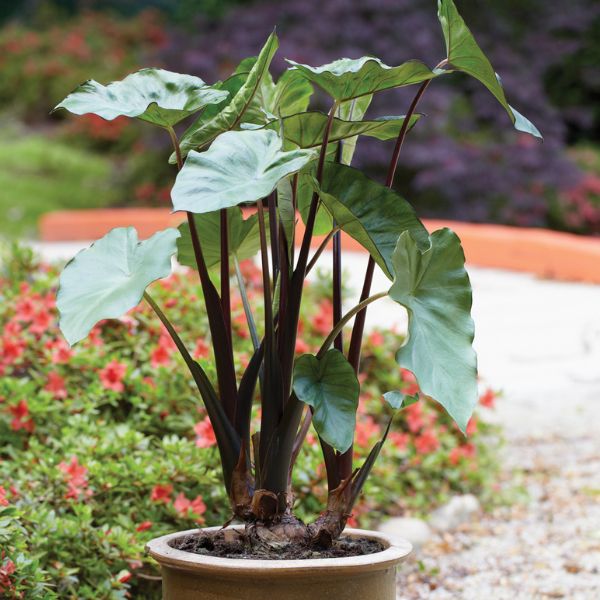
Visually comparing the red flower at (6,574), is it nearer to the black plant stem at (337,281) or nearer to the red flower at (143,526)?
the red flower at (143,526)

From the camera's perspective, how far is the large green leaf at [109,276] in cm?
150

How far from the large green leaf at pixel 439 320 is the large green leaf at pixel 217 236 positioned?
537mm

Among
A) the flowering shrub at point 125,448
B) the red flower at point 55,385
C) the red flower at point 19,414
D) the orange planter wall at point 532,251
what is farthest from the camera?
the orange planter wall at point 532,251

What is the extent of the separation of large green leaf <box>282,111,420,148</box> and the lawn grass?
9328 millimetres

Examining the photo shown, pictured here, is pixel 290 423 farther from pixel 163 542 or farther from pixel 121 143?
pixel 121 143

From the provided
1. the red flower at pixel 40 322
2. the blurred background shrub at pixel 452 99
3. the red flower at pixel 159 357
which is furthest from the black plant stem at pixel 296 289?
the blurred background shrub at pixel 452 99

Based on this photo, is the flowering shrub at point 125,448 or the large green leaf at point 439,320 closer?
the large green leaf at point 439,320

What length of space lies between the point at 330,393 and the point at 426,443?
1.87 m

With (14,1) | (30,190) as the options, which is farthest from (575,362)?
(14,1)

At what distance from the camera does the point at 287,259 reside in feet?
6.13

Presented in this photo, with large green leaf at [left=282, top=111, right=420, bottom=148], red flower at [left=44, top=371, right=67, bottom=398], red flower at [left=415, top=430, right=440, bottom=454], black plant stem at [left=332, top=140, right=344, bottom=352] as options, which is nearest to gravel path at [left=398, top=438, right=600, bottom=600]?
red flower at [left=415, top=430, right=440, bottom=454]

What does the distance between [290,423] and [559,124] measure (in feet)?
28.6

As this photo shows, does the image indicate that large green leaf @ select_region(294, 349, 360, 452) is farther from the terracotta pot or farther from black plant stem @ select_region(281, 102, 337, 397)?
the terracotta pot

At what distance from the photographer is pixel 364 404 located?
352cm
